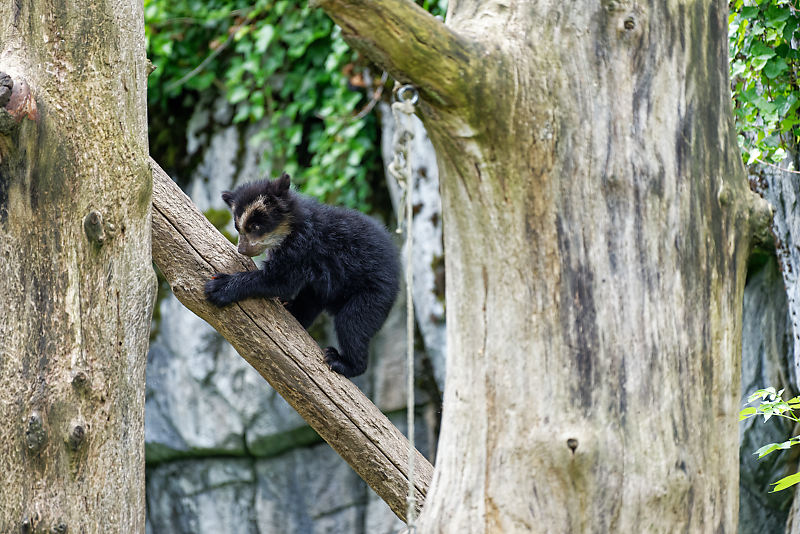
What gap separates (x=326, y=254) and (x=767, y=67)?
7.89ft

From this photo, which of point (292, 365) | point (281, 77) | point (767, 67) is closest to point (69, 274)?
point (292, 365)

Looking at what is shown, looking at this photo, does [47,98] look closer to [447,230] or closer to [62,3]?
[62,3]

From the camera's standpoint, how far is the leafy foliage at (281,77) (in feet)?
22.1

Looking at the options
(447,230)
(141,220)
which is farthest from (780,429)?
(141,220)

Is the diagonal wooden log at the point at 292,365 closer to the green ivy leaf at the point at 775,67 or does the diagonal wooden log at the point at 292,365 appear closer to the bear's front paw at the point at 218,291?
the bear's front paw at the point at 218,291

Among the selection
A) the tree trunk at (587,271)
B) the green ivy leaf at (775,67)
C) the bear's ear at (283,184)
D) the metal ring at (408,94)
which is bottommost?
the tree trunk at (587,271)

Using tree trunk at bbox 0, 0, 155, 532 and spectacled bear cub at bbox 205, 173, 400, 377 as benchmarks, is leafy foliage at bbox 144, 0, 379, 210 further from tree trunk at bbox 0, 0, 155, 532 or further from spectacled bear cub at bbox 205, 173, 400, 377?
tree trunk at bbox 0, 0, 155, 532

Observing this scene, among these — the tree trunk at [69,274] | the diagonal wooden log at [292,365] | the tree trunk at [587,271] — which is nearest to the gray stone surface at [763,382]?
the diagonal wooden log at [292,365]

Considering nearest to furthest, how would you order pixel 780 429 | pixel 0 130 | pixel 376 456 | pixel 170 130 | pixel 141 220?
pixel 0 130, pixel 141 220, pixel 376 456, pixel 780 429, pixel 170 130

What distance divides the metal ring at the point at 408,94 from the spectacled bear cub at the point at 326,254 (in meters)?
2.10

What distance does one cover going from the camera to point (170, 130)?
758cm

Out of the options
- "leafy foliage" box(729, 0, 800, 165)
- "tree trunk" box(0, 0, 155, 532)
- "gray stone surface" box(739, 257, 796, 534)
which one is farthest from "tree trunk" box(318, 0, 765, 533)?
"gray stone surface" box(739, 257, 796, 534)

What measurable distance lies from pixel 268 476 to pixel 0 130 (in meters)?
5.15

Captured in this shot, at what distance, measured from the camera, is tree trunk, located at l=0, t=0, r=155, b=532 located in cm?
248
